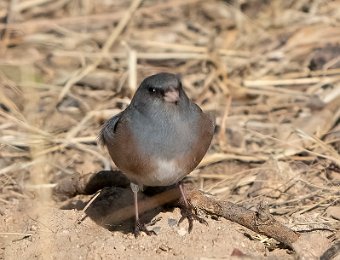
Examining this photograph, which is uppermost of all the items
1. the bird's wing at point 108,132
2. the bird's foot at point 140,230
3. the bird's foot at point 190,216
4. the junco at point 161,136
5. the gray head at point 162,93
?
the gray head at point 162,93

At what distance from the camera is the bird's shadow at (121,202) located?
4176 millimetres

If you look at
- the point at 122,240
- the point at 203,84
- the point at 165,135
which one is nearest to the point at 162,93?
Result: the point at 165,135

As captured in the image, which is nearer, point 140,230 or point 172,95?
point 172,95

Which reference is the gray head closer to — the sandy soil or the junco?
the junco

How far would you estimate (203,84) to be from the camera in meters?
6.05

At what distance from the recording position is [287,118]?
18.1 feet

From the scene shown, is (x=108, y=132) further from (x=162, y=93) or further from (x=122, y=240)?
(x=122, y=240)

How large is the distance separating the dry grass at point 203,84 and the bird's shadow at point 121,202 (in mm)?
428

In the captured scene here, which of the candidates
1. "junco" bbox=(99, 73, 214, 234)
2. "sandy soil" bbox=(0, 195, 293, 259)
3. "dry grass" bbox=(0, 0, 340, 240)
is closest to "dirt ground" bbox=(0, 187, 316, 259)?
"sandy soil" bbox=(0, 195, 293, 259)

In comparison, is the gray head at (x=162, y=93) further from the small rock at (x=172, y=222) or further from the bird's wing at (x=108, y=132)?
the small rock at (x=172, y=222)

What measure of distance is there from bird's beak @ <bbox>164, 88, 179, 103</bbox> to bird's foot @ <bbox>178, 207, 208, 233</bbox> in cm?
68

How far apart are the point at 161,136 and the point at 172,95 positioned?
218 millimetres

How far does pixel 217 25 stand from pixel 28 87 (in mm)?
2014

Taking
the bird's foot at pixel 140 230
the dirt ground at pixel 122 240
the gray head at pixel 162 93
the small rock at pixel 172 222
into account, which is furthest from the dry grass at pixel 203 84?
the gray head at pixel 162 93
